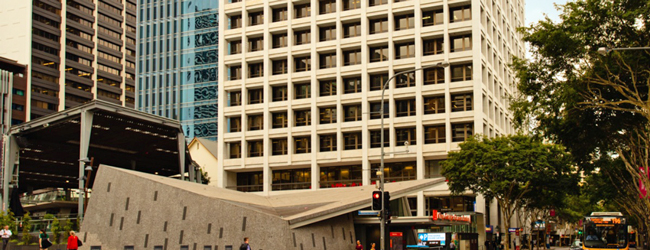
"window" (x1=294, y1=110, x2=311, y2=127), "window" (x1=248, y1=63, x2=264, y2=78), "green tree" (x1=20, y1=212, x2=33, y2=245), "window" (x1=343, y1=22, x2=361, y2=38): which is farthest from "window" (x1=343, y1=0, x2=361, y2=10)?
"green tree" (x1=20, y1=212, x2=33, y2=245)

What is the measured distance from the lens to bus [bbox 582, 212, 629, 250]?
4634 centimetres

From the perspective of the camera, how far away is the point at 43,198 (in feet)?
274

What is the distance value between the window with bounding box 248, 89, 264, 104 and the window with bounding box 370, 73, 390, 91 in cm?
1379

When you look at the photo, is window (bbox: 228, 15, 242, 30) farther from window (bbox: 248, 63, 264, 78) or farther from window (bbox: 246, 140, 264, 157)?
window (bbox: 246, 140, 264, 157)

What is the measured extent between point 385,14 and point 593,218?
3534cm

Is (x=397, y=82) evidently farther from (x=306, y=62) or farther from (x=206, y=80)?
(x=206, y=80)

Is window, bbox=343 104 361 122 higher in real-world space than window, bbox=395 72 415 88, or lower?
lower

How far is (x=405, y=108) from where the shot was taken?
72812 millimetres

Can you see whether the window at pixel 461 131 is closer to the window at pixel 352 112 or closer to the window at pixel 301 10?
the window at pixel 352 112

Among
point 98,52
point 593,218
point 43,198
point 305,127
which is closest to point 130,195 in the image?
point 593,218

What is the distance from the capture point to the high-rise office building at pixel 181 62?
11919 cm

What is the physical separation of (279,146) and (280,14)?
16.4 m

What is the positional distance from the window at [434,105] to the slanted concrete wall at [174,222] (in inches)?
1484

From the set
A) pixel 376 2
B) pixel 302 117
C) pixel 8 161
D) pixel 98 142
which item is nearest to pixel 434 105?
pixel 376 2
